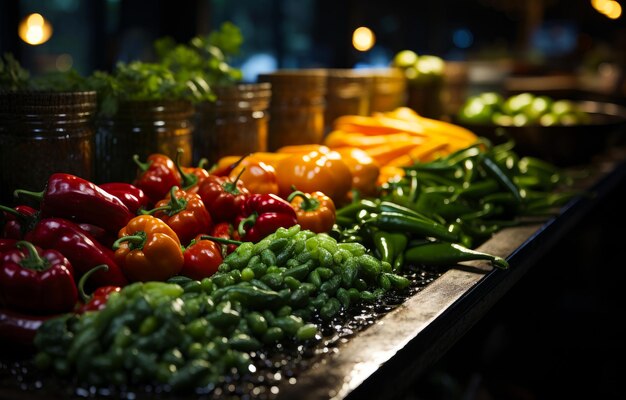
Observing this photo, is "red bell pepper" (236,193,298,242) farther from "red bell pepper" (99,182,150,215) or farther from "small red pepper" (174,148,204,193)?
"red bell pepper" (99,182,150,215)

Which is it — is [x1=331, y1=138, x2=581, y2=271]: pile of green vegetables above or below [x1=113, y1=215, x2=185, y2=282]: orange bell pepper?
below

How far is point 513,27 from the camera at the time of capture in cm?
2722

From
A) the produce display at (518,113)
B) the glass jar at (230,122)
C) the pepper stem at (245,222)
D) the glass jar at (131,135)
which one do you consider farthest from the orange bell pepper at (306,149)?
the produce display at (518,113)

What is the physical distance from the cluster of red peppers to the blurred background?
77 centimetres

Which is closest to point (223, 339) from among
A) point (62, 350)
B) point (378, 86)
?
point (62, 350)

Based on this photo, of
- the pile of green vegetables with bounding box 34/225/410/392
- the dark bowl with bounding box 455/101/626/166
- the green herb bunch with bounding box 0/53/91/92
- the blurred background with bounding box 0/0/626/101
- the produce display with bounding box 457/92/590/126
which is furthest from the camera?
the blurred background with bounding box 0/0/626/101

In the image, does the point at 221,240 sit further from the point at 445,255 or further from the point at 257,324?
the point at 445,255

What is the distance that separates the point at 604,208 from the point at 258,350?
464 cm

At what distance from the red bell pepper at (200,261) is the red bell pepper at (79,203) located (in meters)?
0.19

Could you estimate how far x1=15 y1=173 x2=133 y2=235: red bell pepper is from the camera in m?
1.79

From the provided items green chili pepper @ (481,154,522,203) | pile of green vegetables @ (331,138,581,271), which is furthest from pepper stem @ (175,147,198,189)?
green chili pepper @ (481,154,522,203)

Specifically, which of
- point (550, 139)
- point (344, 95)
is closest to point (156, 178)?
point (344, 95)

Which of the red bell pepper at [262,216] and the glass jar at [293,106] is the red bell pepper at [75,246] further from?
the glass jar at [293,106]

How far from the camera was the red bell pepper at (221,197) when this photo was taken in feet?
7.01
